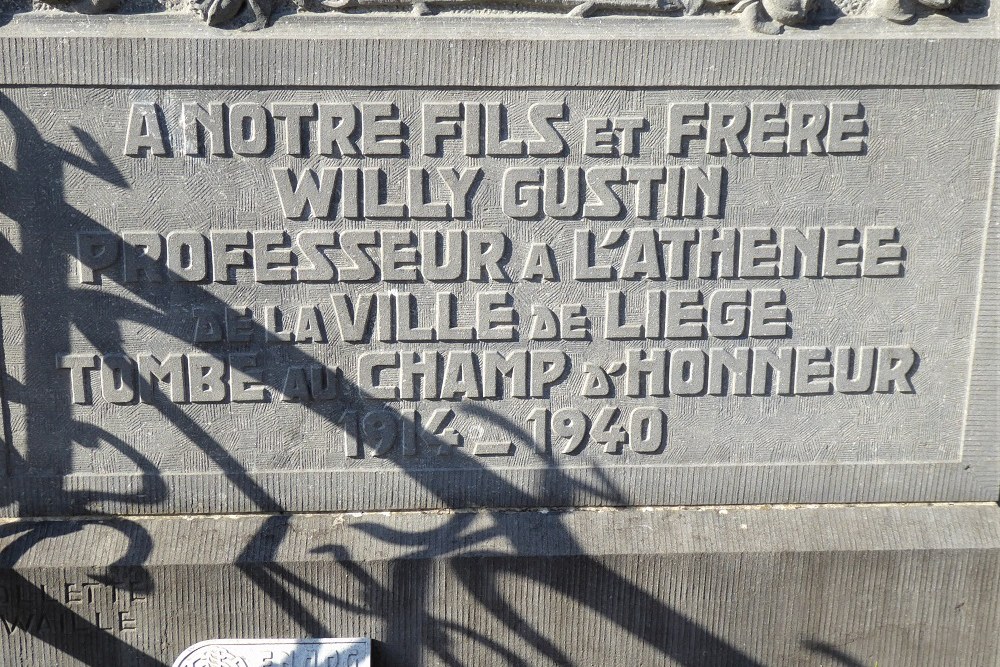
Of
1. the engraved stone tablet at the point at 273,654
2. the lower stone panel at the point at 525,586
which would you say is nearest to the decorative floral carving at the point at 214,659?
the engraved stone tablet at the point at 273,654

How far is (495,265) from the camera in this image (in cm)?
362

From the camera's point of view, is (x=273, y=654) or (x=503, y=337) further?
(x=503, y=337)

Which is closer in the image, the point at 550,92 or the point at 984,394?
the point at 550,92

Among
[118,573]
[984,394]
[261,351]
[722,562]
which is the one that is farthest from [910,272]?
[118,573]

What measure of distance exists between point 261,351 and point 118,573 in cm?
102

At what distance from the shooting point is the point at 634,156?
358 cm

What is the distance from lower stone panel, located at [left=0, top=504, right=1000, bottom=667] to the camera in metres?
3.61

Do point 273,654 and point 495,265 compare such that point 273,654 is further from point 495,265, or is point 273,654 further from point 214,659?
point 495,265

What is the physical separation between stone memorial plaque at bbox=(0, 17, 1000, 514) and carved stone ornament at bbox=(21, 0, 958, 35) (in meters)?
0.06

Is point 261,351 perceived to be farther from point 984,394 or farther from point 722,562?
point 984,394

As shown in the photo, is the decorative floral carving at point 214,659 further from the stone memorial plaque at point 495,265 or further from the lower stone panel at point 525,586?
the stone memorial plaque at point 495,265

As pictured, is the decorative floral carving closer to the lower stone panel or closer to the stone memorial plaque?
the lower stone panel

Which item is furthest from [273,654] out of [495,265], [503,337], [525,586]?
[495,265]

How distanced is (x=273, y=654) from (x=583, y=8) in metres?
2.76
